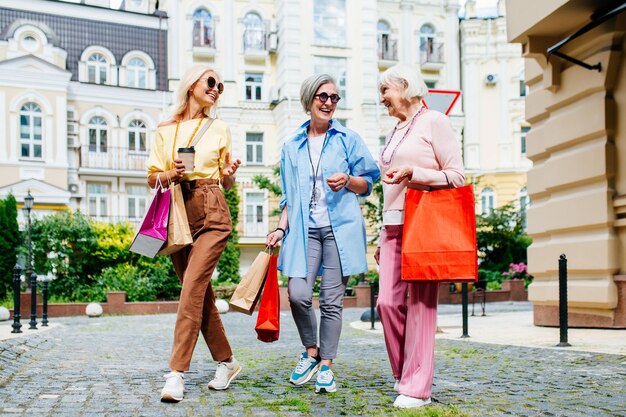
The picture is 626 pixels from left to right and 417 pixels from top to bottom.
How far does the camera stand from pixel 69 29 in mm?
36250

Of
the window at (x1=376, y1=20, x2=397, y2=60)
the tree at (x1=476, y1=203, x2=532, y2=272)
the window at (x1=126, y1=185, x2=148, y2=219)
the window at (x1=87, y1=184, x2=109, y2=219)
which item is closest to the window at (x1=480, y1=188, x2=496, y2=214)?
the window at (x1=376, y1=20, x2=397, y2=60)

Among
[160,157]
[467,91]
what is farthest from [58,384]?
[467,91]

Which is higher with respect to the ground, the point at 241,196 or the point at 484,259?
the point at 241,196

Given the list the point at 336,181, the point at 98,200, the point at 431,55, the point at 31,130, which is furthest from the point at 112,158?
the point at 336,181

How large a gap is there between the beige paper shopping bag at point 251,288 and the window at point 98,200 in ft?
103

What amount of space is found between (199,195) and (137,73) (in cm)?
3340

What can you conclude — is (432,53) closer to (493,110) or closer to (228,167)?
(493,110)

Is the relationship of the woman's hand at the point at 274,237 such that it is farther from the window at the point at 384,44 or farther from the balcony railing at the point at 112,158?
the window at the point at 384,44

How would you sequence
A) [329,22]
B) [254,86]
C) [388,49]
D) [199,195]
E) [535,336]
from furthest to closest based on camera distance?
1. [388,49]
2. [254,86]
3. [329,22]
4. [535,336]
5. [199,195]

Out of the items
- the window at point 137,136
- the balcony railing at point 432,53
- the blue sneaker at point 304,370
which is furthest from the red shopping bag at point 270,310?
the balcony railing at point 432,53

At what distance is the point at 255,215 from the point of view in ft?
124

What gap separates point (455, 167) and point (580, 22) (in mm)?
6014

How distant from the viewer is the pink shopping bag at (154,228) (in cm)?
531

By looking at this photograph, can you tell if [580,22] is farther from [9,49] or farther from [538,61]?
[9,49]
